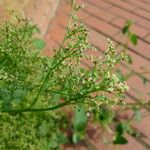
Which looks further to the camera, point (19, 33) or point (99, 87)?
point (19, 33)

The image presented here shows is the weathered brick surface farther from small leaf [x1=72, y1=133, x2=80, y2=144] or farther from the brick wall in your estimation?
small leaf [x1=72, y1=133, x2=80, y2=144]

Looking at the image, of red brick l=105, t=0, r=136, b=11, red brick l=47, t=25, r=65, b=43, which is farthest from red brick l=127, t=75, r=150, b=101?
red brick l=105, t=0, r=136, b=11

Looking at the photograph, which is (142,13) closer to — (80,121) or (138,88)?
(138,88)

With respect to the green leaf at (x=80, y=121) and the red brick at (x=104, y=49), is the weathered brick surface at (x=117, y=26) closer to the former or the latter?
the red brick at (x=104, y=49)

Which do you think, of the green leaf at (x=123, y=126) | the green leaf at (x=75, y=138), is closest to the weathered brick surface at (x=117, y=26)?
the green leaf at (x=123, y=126)

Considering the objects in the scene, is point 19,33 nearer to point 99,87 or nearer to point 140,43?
point 99,87

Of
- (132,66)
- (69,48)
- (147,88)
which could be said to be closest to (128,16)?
(132,66)
